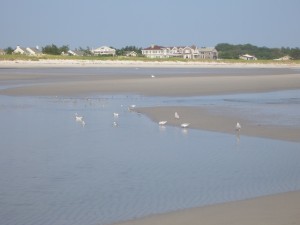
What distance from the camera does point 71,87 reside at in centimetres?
3052

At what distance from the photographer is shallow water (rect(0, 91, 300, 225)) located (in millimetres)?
7021

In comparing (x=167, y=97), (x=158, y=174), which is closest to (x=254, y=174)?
(x=158, y=174)

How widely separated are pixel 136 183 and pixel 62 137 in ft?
17.1

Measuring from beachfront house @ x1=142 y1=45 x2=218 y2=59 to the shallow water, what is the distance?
11362cm

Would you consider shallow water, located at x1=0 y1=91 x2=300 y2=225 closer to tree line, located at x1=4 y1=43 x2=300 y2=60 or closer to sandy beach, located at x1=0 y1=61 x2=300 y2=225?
sandy beach, located at x1=0 y1=61 x2=300 y2=225

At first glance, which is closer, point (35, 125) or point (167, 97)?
point (35, 125)

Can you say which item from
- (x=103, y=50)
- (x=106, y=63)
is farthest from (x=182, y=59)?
(x=103, y=50)

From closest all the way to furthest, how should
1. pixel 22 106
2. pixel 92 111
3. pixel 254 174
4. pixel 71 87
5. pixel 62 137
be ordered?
1. pixel 254 174
2. pixel 62 137
3. pixel 92 111
4. pixel 22 106
5. pixel 71 87

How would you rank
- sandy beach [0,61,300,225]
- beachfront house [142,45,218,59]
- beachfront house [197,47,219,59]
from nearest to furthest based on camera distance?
sandy beach [0,61,300,225], beachfront house [197,47,219,59], beachfront house [142,45,218,59]

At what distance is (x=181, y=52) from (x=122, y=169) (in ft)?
409

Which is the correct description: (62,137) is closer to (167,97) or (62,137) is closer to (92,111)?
(92,111)

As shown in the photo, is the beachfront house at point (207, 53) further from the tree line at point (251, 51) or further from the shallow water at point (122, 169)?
the shallow water at point (122, 169)

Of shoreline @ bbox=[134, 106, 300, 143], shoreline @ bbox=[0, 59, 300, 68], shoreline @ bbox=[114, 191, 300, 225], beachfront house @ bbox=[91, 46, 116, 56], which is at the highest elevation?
shoreline @ bbox=[114, 191, 300, 225]

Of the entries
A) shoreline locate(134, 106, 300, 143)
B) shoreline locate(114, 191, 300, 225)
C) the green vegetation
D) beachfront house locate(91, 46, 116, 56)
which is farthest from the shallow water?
beachfront house locate(91, 46, 116, 56)
